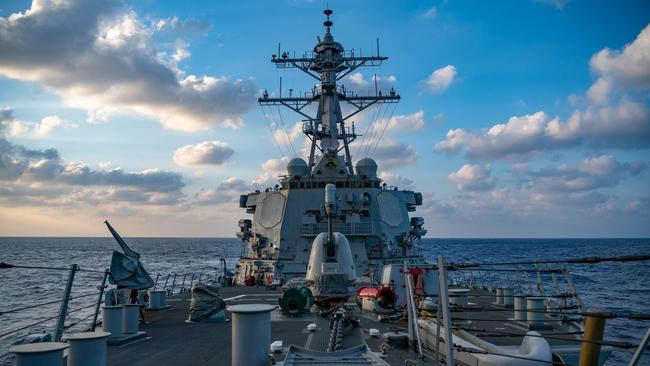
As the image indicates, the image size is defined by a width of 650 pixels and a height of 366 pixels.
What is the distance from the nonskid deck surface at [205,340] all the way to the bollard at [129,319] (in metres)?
0.29

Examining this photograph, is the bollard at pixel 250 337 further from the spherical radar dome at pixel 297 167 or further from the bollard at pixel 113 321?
the spherical radar dome at pixel 297 167

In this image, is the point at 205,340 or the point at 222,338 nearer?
the point at 205,340

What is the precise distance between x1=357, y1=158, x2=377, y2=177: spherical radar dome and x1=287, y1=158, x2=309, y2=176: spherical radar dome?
268cm

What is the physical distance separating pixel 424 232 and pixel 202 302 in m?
14.4

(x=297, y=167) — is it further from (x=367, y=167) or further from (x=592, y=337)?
(x=592, y=337)

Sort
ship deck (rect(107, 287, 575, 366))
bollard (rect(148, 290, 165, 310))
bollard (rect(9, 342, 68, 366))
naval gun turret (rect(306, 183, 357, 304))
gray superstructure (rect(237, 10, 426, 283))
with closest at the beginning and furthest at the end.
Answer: bollard (rect(9, 342, 68, 366)) < ship deck (rect(107, 287, 575, 366)) < naval gun turret (rect(306, 183, 357, 304)) < bollard (rect(148, 290, 165, 310)) < gray superstructure (rect(237, 10, 426, 283))

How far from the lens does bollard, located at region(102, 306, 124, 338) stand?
6.80 meters

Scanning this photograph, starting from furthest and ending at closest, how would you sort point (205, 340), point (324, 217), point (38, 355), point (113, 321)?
1. point (324, 217)
2. point (205, 340)
3. point (113, 321)
4. point (38, 355)

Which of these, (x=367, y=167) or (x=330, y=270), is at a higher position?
(x=367, y=167)

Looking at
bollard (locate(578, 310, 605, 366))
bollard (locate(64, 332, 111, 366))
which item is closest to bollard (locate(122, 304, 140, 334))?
bollard (locate(64, 332, 111, 366))

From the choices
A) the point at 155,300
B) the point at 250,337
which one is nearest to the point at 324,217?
the point at 155,300

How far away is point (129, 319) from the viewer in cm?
743

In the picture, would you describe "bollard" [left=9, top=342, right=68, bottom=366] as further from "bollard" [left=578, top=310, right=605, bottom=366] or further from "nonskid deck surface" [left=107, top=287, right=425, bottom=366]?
"bollard" [left=578, top=310, right=605, bottom=366]

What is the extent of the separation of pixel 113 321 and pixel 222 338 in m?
1.70
